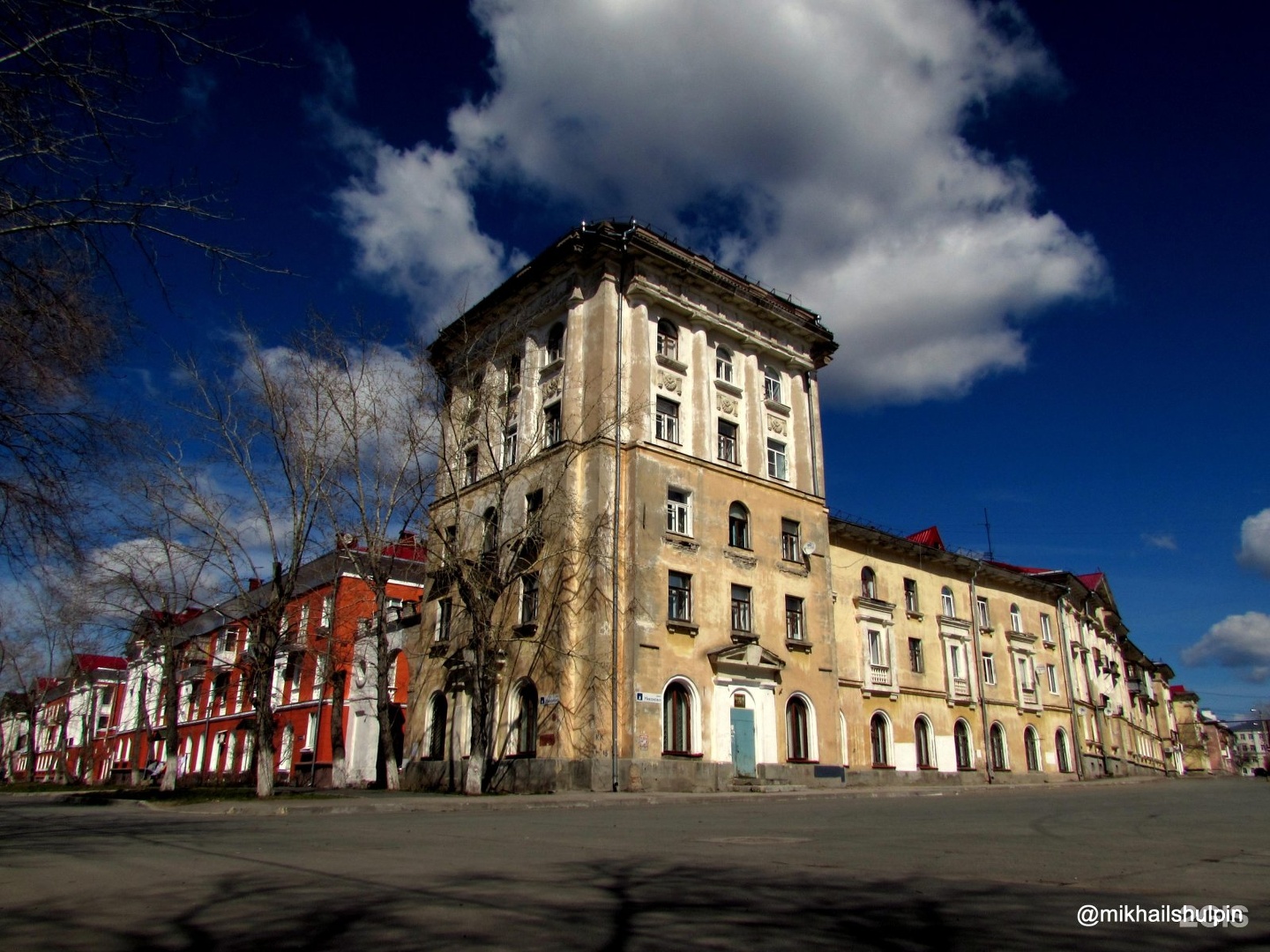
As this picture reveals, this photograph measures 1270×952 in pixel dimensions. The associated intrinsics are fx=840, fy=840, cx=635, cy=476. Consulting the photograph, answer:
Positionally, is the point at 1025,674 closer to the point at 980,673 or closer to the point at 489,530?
the point at 980,673

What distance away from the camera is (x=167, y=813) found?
15.0 m

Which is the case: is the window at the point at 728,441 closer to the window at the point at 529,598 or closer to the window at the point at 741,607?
the window at the point at 741,607

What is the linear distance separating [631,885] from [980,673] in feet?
119

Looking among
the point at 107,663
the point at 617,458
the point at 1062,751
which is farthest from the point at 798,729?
the point at 107,663

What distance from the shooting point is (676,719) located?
2492 cm

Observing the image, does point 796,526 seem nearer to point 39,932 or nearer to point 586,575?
point 586,575

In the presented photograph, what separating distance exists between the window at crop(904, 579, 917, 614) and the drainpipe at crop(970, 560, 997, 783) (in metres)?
4.13

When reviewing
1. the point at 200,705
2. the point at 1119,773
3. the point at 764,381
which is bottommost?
the point at 1119,773

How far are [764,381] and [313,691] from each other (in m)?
25.5

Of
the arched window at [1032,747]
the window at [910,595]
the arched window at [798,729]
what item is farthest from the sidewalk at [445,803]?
the arched window at [1032,747]

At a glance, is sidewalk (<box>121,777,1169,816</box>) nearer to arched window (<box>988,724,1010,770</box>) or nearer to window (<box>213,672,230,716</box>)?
arched window (<box>988,724,1010,770</box>)

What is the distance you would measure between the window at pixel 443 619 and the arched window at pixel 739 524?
33.1 feet

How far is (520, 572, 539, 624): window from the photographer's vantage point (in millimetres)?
26094

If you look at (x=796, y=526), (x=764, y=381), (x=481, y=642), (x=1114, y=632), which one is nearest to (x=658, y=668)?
(x=481, y=642)
